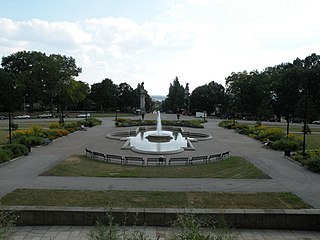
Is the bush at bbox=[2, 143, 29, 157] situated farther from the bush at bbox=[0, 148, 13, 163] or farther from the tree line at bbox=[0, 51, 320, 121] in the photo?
the tree line at bbox=[0, 51, 320, 121]

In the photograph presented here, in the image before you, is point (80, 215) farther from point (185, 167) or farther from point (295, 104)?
point (295, 104)

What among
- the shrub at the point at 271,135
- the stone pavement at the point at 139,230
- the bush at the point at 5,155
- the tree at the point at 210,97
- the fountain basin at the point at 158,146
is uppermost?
the tree at the point at 210,97

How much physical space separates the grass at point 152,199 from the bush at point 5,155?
632 centimetres

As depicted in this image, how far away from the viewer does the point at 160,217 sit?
30.1 feet

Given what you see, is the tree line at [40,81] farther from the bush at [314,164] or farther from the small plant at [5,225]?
the small plant at [5,225]

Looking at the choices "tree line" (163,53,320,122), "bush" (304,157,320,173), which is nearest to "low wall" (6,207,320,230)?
"bush" (304,157,320,173)

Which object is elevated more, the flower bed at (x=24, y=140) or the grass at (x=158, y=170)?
the flower bed at (x=24, y=140)

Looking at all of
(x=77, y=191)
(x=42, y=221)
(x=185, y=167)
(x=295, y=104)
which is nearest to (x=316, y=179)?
(x=185, y=167)

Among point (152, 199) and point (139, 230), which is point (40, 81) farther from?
point (139, 230)

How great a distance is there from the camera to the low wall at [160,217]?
361 inches

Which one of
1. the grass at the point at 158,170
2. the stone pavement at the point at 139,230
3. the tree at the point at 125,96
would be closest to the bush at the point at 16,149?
the grass at the point at 158,170

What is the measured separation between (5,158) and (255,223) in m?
14.9

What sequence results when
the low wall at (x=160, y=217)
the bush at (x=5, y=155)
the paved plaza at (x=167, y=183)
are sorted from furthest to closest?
the bush at (x=5, y=155), the low wall at (x=160, y=217), the paved plaza at (x=167, y=183)

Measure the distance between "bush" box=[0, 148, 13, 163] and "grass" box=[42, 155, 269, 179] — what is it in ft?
10.8
